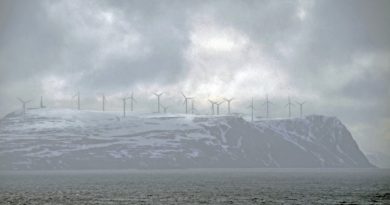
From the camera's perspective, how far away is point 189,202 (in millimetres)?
175500

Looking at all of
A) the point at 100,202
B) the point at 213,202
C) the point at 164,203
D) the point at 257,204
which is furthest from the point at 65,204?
the point at 257,204

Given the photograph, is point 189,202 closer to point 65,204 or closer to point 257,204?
point 257,204

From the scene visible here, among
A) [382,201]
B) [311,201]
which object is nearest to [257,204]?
[311,201]

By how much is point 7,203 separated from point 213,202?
55.7 metres

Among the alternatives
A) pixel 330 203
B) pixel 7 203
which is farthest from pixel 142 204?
pixel 330 203

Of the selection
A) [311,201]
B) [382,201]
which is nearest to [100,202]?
[311,201]

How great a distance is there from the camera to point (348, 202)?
564 feet

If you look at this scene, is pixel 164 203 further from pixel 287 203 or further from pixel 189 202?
pixel 287 203

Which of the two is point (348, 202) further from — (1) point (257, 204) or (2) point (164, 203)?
(2) point (164, 203)

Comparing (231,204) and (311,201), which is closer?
(231,204)

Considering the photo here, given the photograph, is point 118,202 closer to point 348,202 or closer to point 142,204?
point 142,204

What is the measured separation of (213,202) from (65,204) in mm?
39279

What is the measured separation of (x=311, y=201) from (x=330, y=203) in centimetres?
900

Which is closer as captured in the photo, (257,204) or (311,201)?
(257,204)
